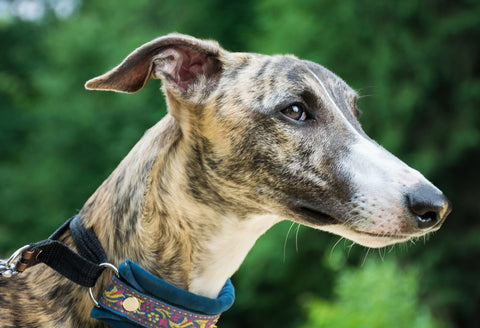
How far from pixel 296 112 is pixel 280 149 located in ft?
0.63

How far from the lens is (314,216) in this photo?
9.04 feet

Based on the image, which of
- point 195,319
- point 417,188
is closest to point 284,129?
point 417,188

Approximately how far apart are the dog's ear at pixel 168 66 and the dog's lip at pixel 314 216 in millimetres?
719

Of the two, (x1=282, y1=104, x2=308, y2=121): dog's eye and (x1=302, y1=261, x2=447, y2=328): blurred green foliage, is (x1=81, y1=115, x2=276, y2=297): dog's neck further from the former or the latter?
(x1=302, y1=261, x2=447, y2=328): blurred green foliage

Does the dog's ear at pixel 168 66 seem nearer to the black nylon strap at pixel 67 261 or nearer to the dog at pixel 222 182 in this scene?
the dog at pixel 222 182

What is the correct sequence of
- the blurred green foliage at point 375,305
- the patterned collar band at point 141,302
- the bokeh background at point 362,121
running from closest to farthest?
1. the patterned collar band at point 141,302
2. the blurred green foliage at point 375,305
3. the bokeh background at point 362,121

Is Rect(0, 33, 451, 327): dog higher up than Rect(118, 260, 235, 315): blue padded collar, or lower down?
higher up

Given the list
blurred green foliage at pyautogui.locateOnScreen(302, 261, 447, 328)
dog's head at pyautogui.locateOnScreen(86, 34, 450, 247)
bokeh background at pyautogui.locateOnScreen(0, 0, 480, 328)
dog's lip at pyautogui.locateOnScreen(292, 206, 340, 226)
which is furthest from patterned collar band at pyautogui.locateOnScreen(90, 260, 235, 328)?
bokeh background at pyautogui.locateOnScreen(0, 0, 480, 328)

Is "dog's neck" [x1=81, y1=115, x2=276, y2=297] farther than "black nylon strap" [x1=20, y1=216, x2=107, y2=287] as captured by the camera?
Yes

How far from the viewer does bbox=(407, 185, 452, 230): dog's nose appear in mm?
2484

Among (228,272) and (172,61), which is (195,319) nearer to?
(228,272)

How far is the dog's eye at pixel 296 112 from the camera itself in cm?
282

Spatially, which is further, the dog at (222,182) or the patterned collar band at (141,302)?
the dog at (222,182)

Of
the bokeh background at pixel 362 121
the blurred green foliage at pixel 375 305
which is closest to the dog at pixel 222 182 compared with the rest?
the blurred green foliage at pixel 375 305
